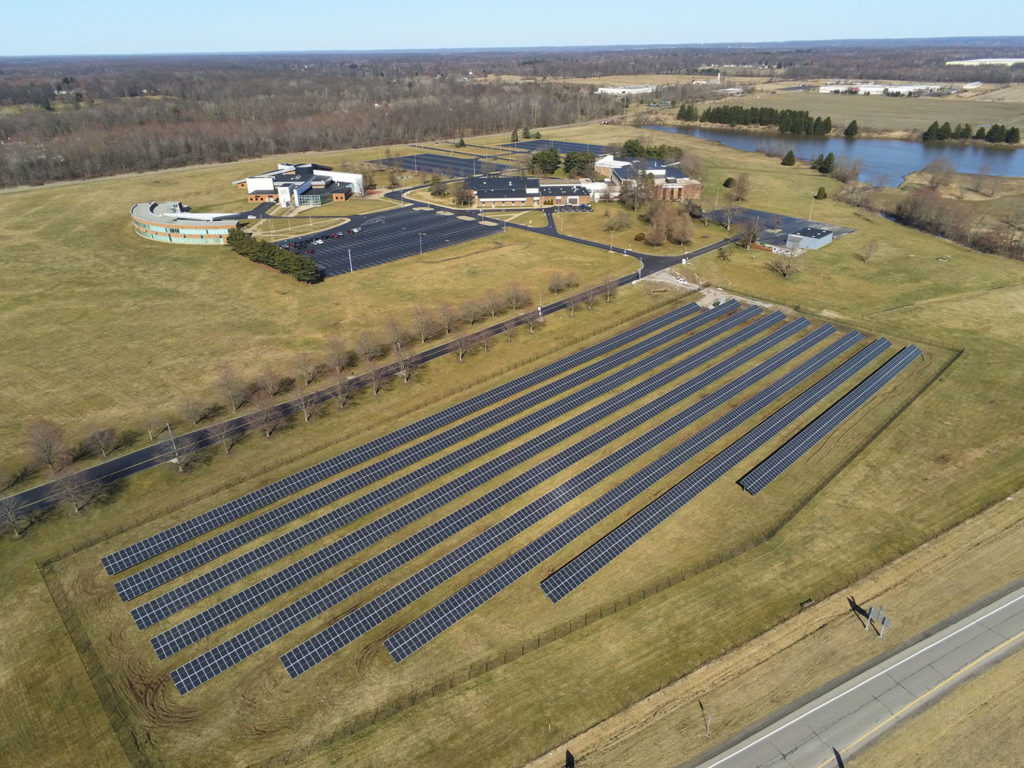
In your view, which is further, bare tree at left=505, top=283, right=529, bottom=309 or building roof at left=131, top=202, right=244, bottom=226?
building roof at left=131, top=202, right=244, bottom=226

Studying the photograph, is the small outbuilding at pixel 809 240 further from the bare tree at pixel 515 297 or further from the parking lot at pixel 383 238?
the parking lot at pixel 383 238

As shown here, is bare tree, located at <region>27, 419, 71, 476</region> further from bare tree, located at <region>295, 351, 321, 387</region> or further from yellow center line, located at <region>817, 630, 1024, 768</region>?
yellow center line, located at <region>817, 630, 1024, 768</region>

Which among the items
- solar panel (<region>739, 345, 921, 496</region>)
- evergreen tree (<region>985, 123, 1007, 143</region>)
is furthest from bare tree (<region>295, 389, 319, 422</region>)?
evergreen tree (<region>985, 123, 1007, 143</region>)

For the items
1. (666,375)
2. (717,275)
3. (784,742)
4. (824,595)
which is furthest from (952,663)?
(717,275)

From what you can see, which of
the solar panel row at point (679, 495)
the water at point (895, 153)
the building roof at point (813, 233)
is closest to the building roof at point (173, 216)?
the solar panel row at point (679, 495)

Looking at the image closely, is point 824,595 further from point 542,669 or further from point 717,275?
point 717,275

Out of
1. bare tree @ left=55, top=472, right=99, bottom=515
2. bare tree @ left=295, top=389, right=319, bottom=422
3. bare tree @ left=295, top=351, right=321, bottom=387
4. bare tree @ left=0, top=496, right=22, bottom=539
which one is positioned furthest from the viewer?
bare tree @ left=295, top=351, right=321, bottom=387
